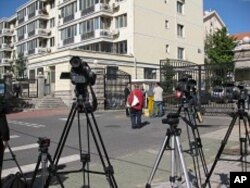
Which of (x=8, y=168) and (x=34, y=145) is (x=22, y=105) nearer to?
(x=34, y=145)

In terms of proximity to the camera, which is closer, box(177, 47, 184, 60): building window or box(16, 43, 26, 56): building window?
box(177, 47, 184, 60): building window

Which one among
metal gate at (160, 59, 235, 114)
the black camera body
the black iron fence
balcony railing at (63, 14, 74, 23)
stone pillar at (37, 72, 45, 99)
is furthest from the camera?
balcony railing at (63, 14, 74, 23)

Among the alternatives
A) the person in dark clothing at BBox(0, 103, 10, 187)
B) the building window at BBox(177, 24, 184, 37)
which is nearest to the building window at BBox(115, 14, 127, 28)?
the building window at BBox(177, 24, 184, 37)

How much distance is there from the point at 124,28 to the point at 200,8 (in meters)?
14.2

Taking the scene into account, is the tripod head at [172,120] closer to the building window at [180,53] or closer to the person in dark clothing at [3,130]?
the person in dark clothing at [3,130]

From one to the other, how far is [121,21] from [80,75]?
133 feet

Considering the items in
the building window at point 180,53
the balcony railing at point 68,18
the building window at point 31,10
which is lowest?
the building window at point 180,53

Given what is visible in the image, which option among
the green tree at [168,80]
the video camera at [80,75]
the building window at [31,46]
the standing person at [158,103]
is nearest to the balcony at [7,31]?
the building window at [31,46]

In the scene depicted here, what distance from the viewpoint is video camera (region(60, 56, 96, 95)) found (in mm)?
4887

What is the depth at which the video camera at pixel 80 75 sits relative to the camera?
4.89m

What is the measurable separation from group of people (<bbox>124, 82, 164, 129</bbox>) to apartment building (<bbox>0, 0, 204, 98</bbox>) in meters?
14.2

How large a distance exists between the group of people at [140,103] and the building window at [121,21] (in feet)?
69.0

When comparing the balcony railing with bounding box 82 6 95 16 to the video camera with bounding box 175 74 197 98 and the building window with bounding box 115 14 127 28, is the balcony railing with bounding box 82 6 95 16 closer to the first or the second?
the building window with bounding box 115 14 127 28

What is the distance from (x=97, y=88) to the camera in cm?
2752
